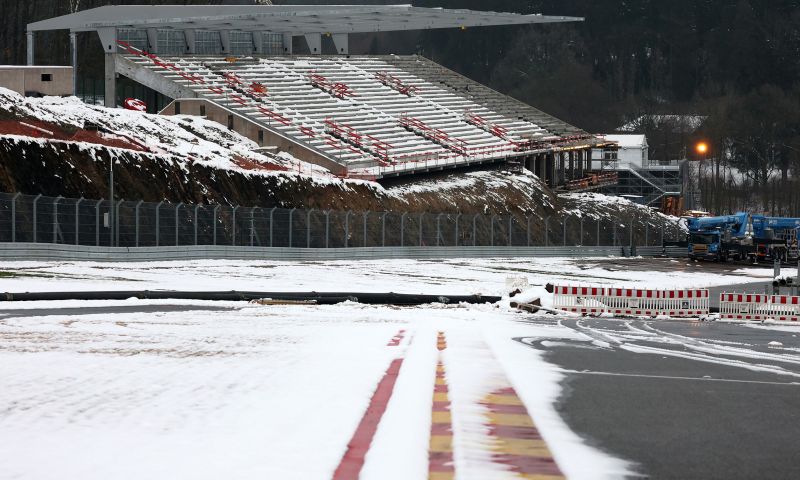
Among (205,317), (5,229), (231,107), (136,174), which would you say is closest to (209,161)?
(136,174)

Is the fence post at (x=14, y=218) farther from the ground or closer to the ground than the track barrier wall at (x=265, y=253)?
farther from the ground

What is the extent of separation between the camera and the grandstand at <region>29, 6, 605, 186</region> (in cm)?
7519

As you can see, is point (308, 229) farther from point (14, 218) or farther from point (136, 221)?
point (14, 218)

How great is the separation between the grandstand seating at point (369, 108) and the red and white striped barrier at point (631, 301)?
37.9 metres

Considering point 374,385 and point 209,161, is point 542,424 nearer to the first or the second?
point 374,385

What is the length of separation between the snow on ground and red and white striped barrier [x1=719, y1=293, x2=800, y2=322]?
8334 millimetres

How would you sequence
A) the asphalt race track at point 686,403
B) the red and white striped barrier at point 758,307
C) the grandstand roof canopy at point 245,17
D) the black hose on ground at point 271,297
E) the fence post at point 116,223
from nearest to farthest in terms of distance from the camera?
the asphalt race track at point 686,403, the black hose on ground at point 271,297, the red and white striped barrier at point 758,307, the fence post at point 116,223, the grandstand roof canopy at point 245,17

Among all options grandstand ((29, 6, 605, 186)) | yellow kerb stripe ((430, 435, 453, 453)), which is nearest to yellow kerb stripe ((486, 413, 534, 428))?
yellow kerb stripe ((430, 435, 453, 453))

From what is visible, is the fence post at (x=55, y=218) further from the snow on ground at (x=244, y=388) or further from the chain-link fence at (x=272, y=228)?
the snow on ground at (x=244, y=388)

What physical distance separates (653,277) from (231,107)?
95.8 feet

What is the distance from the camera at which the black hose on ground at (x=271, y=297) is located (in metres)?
30.1

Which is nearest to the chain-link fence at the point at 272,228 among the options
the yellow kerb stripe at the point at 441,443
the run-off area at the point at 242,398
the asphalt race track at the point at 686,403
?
the run-off area at the point at 242,398

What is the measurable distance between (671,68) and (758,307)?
140374 mm

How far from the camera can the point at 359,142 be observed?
77.1m
